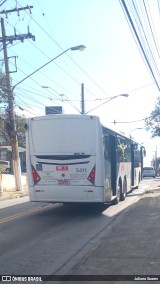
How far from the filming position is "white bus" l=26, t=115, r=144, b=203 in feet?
44.5

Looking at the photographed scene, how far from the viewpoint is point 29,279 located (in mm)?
6582

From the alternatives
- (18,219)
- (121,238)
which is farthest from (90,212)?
(121,238)

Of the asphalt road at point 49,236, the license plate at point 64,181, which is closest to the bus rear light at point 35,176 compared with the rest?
the license plate at point 64,181

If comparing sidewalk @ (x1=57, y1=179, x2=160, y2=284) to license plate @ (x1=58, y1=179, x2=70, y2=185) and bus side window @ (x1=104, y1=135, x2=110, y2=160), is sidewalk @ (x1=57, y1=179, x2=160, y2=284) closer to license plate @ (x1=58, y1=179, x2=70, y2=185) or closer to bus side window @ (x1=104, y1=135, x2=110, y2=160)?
license plate @ (x1=58, y1=179, x2=70, y2=185)

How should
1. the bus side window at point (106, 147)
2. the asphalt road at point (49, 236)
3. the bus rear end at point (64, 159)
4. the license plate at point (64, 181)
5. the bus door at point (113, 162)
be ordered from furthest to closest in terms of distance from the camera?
the bus door at point (113, 162)
the bus side window at point (106, 147)
the license plate at point (64, 181)
the bus rear end at point (64, 159)
the asphalt road at point (49, 236)

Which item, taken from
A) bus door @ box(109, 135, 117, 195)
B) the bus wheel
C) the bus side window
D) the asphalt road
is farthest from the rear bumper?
the bus wheel

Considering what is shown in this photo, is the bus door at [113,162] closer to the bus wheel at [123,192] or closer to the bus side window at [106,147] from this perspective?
the bus side window at [106,147]

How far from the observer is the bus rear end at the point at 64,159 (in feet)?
44.6

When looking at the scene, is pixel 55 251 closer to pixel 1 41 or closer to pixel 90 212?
pixel 90 212

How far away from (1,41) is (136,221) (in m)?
18.8

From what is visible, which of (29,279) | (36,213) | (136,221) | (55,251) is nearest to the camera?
(29,279)

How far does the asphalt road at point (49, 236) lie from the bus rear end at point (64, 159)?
0.85m

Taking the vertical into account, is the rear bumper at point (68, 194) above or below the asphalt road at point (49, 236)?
above

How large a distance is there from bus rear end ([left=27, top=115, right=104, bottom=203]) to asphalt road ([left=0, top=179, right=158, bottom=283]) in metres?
0.85
